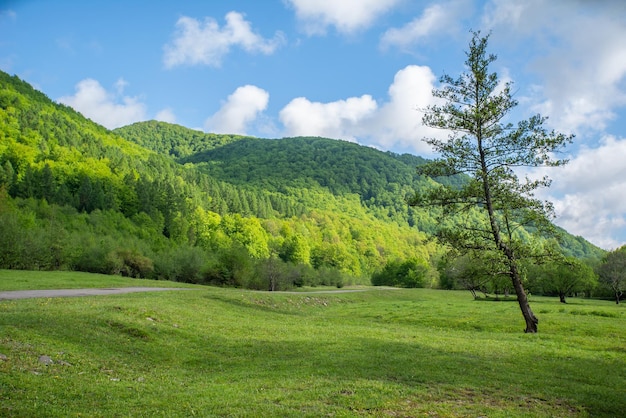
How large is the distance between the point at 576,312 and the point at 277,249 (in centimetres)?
11388

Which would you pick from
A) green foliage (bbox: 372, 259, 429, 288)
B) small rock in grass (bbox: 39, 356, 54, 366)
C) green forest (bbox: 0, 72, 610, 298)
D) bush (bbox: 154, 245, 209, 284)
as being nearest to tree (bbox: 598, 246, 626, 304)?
green forest (bbox: 0, 72, 610, 298)

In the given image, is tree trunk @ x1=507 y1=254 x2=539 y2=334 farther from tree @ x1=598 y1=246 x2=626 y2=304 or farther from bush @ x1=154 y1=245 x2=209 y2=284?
tree @ x1=598 y1=246 x2=626 y2=304

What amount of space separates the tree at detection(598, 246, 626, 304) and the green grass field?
73.0 meters

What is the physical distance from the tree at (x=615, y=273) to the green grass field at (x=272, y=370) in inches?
2875

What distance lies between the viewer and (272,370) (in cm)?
1631

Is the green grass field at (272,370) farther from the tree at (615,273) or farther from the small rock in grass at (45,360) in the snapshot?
the tree at (615,273)

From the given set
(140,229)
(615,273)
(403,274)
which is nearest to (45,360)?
(615,273)

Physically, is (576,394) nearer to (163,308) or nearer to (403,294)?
(163,308)

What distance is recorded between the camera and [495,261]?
26875 millimetres

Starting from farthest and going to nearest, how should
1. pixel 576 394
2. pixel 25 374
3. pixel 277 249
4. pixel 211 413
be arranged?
pixel 277 249 → pixel 576 394 → pixel 25 374 → pixel 211 413

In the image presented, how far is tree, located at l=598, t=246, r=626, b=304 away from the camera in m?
87.6

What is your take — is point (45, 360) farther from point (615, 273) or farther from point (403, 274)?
point (403, 274)

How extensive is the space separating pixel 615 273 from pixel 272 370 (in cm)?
9661

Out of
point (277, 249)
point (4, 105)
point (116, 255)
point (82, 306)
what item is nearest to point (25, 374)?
point (82, 306)
